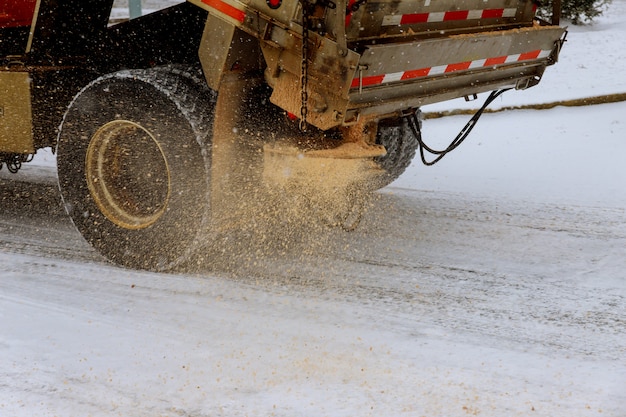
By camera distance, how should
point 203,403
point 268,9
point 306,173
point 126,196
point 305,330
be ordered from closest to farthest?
point 203,403, point 305,330, point 268,9, point 306,173, point 126,196

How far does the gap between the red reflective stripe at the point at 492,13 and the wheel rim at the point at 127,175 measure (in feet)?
6.38

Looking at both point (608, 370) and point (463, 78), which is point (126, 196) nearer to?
point (463, 78)

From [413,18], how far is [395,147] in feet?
3.94

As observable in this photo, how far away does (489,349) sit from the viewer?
11.1ft

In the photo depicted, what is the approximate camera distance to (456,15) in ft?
14.4

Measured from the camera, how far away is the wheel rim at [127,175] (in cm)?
452

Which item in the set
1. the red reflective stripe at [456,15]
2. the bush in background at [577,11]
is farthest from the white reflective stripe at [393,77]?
the bush in background at [577,11]

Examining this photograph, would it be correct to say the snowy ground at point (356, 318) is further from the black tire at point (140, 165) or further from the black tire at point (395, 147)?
the black tire at point (395, 147)

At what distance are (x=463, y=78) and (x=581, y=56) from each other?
6596 millimetres

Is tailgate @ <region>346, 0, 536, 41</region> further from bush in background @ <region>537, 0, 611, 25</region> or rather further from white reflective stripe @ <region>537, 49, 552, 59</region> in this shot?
bush in background @ <region>537, 0, 611, 25</region>

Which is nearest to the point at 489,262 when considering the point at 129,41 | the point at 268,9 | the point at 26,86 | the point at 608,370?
the point at 608,370

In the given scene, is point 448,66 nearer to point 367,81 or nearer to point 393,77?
point 393,77

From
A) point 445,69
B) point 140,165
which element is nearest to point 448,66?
point 445,69

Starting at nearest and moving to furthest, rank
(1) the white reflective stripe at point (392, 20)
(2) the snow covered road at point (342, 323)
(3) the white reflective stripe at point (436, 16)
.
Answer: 1. (2) the snow covered road at point (342, 323)
2. (1) the white reflective stripe at point (392, 20)
3. (3) the white reflective stripe at point (436, 16)
